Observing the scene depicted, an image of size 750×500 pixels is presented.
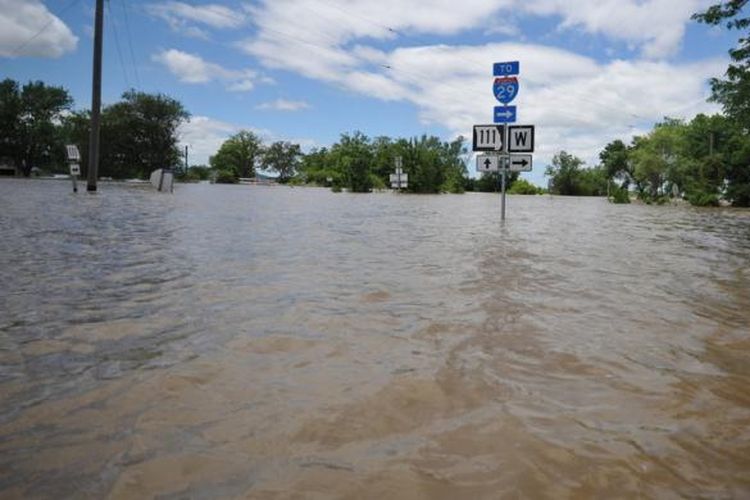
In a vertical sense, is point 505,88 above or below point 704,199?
above

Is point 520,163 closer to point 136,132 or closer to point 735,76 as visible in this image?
point 735,76

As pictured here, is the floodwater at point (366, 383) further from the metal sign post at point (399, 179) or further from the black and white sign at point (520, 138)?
the metal sign post at point (399, 179)

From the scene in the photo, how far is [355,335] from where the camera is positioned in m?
3.61

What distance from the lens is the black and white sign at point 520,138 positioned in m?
13.7

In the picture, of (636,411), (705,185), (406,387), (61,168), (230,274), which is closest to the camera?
(636,411)

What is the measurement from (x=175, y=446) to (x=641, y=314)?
3.57 m

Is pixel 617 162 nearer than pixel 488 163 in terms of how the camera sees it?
No

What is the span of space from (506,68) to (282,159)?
13418 centimetres

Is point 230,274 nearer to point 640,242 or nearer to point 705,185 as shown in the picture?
point 640,242

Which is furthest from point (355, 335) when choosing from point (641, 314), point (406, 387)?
point (641, 314)

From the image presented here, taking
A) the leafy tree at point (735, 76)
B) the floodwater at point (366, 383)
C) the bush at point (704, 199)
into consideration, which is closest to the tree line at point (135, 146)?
the bush at point (704, 199)

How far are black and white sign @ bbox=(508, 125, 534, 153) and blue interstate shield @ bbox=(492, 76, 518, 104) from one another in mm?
723

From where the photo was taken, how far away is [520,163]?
1366cm

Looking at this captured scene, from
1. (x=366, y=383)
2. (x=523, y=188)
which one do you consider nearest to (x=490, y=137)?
(x=366, y=383)
